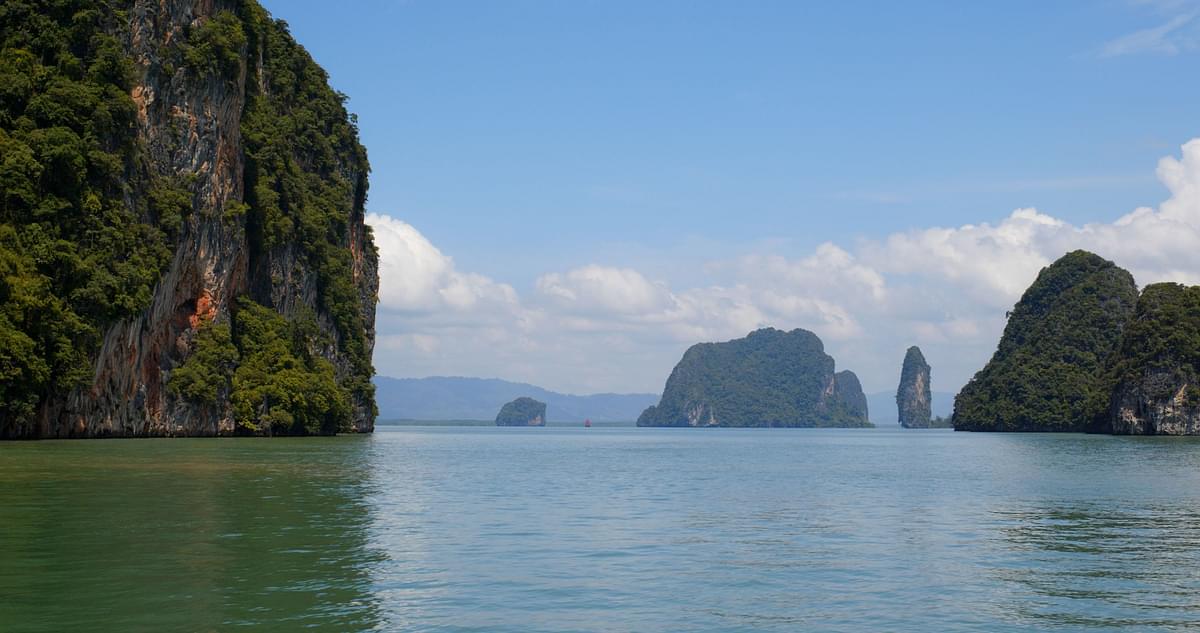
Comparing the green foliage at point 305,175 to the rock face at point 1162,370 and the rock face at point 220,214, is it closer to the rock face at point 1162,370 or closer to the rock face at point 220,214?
the rock face at point 220,214

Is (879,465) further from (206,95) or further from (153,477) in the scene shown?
(206,95)

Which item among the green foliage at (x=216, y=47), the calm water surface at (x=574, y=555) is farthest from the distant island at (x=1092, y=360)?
the green foliage at (x=216, y=47)

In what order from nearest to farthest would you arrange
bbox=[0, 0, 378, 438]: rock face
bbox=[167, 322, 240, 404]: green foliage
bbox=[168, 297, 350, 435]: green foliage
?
bbox=[0, 0, 378, 438]: rock face, bbox=[167, 322, 240, 404]: green foliage, bbox=[168, 297, 350, 435]: green foliage

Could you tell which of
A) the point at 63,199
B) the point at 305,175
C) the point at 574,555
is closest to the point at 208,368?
the point at 63,199

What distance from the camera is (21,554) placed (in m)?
19.4

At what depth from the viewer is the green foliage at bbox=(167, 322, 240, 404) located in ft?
277

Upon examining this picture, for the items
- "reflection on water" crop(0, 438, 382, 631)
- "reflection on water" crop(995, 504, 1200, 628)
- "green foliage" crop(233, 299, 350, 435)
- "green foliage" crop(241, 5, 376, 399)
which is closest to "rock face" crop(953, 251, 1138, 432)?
"green foliage" crop(241, 5, 376, 399)

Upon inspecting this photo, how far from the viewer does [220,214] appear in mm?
91312

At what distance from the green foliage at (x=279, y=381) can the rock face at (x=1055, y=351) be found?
4139 inches

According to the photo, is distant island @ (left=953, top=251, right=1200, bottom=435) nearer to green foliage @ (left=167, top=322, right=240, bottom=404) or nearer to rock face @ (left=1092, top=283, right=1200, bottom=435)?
rock face @ (left=1092, top=283, right=1200, bottom=435)

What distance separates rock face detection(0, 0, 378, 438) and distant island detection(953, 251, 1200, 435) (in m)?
91.1

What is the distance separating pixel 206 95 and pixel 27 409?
34031 millimetres

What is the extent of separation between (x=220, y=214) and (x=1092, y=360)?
132876 millimetres

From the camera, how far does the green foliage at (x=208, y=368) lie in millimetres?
84375
